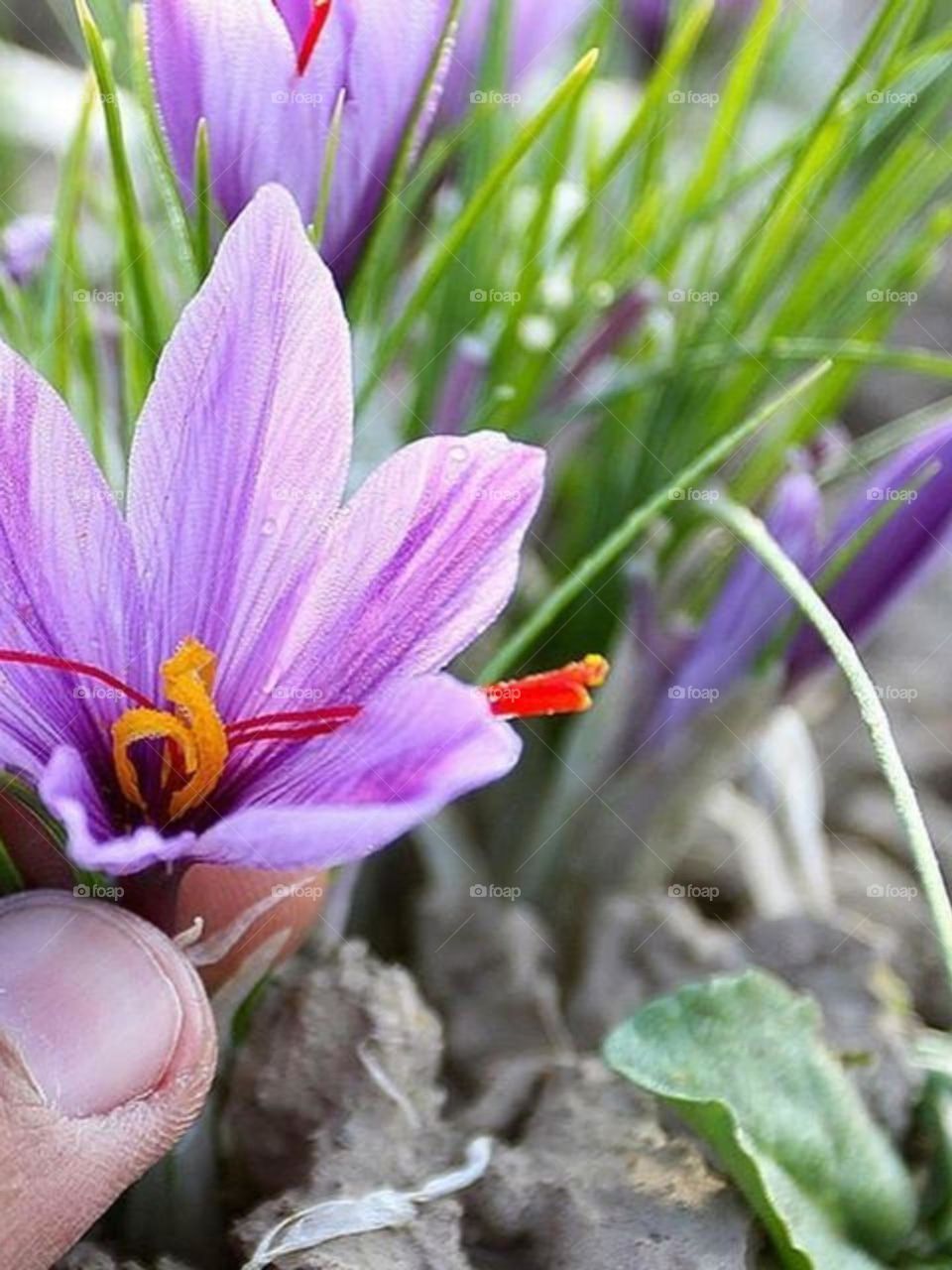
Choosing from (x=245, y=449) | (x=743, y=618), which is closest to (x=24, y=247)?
(x=245, y=449)

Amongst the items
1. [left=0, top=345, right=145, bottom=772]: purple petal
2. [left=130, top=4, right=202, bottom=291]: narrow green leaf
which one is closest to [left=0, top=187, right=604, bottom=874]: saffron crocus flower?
[left=0, top=345, right=145, bottom=772]: purple petal

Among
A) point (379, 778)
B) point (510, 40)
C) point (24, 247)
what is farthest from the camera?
point (510, 40)

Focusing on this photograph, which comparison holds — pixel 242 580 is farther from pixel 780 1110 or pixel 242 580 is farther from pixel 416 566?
pixel 780 1110

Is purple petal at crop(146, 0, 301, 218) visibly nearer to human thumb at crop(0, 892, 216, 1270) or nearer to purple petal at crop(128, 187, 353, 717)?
purple petal at crop(128, 187, 353, 717)

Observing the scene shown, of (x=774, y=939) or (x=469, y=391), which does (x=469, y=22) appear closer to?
(x=469, y=391)

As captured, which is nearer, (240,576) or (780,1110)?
(240,576)

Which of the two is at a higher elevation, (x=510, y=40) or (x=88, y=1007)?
(x=510, y=40)

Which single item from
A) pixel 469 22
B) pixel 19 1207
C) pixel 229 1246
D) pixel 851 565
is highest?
pixel 469 22

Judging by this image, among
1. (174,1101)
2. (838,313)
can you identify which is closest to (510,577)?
(174,1101)
